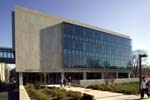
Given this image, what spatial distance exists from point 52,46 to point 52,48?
0.41m

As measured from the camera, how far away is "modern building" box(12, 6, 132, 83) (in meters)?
46.9

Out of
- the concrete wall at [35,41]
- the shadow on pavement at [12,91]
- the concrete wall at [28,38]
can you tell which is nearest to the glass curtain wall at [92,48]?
the concrete wall at [35,41]

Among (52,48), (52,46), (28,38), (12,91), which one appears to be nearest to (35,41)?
(28,38)

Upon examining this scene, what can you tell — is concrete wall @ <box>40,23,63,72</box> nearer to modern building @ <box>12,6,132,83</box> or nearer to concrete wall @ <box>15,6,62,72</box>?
modern building @ <box>12,6,132,83</box>

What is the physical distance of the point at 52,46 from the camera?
49.3m

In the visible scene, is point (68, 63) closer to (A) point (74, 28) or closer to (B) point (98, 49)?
(A) point (74, 28)

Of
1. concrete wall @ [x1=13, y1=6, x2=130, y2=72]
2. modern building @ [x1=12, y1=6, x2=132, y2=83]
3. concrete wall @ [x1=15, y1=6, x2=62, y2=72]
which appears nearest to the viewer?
concrete wall @ [x1=15, y1=6, x2=62, y2=72]

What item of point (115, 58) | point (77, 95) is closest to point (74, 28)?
point (115, 58)

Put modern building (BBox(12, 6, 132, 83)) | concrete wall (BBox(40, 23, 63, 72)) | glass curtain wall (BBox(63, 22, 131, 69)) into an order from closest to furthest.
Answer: modern building (BBox(12, 6, 132, 83)) < concrete wall (BBox(40, 23, 63, 72)) < glass curtain wall (BBox(63, 22, 131, 69))

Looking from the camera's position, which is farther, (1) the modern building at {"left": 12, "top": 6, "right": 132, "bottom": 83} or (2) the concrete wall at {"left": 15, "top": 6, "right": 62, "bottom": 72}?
(1) the modern building at {"left": 12, "top": 6, "right": 132, "bottom": 83}

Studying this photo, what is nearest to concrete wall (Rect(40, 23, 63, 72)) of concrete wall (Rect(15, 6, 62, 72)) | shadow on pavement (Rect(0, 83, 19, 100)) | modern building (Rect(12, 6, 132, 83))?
modern building (Rect(12, 6, 132, 83))

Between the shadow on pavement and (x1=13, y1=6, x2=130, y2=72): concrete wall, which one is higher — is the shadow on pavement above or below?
below

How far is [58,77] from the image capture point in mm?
51406

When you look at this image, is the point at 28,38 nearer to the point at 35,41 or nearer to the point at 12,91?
the point at 35,41
